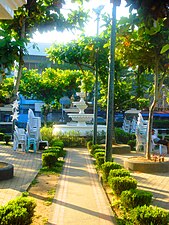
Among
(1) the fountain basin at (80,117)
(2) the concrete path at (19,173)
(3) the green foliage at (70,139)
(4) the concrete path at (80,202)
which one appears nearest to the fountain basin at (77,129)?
(3) the green foliage at (70,139)

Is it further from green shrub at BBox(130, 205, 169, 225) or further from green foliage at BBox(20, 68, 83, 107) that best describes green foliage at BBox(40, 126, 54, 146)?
green shrub at BBox(130, 205, 169, 225)

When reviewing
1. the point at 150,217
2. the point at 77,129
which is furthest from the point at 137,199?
the point at 77,129

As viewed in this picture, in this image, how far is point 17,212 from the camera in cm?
430

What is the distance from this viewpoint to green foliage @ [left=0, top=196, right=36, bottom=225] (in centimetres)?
417

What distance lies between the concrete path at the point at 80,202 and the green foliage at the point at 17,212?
68cm

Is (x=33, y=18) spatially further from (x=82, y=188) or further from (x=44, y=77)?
(x=44, y=77)

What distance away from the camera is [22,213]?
169 inches

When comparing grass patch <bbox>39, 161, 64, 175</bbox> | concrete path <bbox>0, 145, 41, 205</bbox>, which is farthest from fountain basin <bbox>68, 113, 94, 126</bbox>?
grass patch <bbox>39, 161, 64, 175</bbox>

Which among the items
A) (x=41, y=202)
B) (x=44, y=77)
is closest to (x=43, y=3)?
(x=41, y=202)

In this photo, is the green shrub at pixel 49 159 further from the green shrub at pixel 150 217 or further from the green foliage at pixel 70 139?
the green foliage at pixel 70 139

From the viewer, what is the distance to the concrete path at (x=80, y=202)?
5.39 meters

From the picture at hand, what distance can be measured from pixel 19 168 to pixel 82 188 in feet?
11.7

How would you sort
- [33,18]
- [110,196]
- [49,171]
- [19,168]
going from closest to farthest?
[110,196] → [49,171] → [19,168] → [33,18]

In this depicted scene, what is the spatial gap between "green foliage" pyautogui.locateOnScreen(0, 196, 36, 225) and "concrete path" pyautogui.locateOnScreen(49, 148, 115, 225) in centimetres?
68
